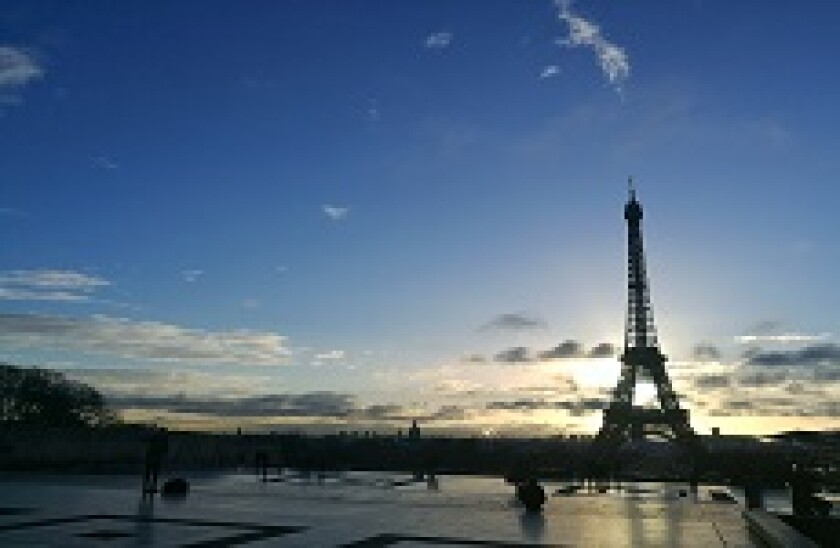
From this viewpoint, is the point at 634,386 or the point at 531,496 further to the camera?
the point at 634,386

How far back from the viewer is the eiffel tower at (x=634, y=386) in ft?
270

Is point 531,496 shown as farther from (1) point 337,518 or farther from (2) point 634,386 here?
(2) point 634,386

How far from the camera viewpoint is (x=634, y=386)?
84125mm

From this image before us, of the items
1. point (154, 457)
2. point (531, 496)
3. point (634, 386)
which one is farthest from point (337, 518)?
point (634, 386)

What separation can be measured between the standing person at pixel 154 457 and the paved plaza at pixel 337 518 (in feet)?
2.36

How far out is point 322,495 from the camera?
30.7 m

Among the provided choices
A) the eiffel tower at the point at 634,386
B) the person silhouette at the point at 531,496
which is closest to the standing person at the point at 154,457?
the person silhouette at the point at 531,496

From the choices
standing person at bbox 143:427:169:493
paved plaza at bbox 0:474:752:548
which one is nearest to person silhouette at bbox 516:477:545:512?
paved plaza at bbox 0:474:752:548

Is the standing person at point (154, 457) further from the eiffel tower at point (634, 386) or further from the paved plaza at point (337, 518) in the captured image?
the eiffel tower at point (634, 386)

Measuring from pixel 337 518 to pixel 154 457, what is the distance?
913 cm

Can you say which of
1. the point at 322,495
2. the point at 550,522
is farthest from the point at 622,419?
the point at 550,522

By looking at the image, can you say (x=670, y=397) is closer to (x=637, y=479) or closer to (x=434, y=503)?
(x=637, y=479)

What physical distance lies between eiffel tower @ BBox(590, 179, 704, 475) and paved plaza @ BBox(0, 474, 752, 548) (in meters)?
48.9

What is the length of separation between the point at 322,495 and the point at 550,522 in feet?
34.9
